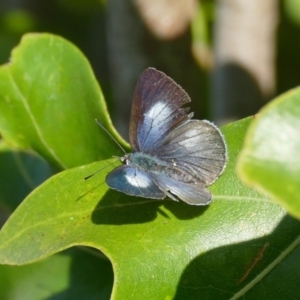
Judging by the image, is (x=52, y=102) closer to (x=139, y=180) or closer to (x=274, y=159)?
(x=139, y=180)

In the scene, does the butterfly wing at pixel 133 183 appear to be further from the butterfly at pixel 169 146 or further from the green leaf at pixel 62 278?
the green leaf at pixel 62 278

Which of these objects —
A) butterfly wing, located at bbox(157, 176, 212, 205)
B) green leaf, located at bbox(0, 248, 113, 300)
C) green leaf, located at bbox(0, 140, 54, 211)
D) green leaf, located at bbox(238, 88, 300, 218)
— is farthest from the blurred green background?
green leaf, located at bbox(238, 88, 300, 218)

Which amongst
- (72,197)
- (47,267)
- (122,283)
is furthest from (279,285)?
(47,267)

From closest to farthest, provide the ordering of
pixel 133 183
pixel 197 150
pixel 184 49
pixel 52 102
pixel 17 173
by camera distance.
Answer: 1. pixel 133 183
2. pixel 197 150
3. pixel 52 102
4. pixel 17 173
5. pixel 184 49

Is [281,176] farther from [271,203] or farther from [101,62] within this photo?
[101,62]

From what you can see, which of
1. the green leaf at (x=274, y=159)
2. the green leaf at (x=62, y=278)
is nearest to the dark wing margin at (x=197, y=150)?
the green leaf at (x=62, y=278)

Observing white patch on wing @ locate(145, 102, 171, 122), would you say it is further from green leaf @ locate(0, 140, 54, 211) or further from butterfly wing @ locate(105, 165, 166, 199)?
green leaf @ locate(0, 140, 54, 211)

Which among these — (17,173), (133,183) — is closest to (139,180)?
(133,183)
